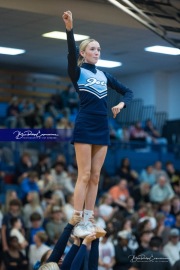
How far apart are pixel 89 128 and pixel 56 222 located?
5.25m

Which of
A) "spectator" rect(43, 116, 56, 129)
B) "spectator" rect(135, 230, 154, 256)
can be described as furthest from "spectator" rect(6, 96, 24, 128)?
"spectator" rect(135, 230, 154, 256)

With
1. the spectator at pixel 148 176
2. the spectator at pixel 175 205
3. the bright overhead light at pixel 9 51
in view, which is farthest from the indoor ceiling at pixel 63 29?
the spectator at pixel 148 176

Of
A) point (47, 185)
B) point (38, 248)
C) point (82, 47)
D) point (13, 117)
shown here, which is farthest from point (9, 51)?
point (13, 117)

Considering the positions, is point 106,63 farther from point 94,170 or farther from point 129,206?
point 129,206

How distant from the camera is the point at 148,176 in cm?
1513

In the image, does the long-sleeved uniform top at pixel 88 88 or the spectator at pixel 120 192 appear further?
the spectator at pixel 120 192

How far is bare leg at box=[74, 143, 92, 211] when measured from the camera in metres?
6.11

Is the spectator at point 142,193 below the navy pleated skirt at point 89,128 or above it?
below

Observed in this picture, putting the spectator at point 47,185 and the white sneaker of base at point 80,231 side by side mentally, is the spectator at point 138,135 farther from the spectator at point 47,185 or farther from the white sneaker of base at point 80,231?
the white sneaker of base at point 80,231

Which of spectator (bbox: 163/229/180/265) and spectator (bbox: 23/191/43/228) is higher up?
spectator (bbox: 23/191/43/228)

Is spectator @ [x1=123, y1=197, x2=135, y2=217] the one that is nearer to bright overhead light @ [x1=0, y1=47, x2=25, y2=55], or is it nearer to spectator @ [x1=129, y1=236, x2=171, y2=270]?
spectator @ [x1=129, y1=236, x2=171, y2=270]

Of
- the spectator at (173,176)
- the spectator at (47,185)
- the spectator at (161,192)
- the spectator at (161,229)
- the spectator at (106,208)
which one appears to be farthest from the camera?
the spectator at (173,176)

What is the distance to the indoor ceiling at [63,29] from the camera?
909cm

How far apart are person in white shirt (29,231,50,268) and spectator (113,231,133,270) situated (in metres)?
0.89
